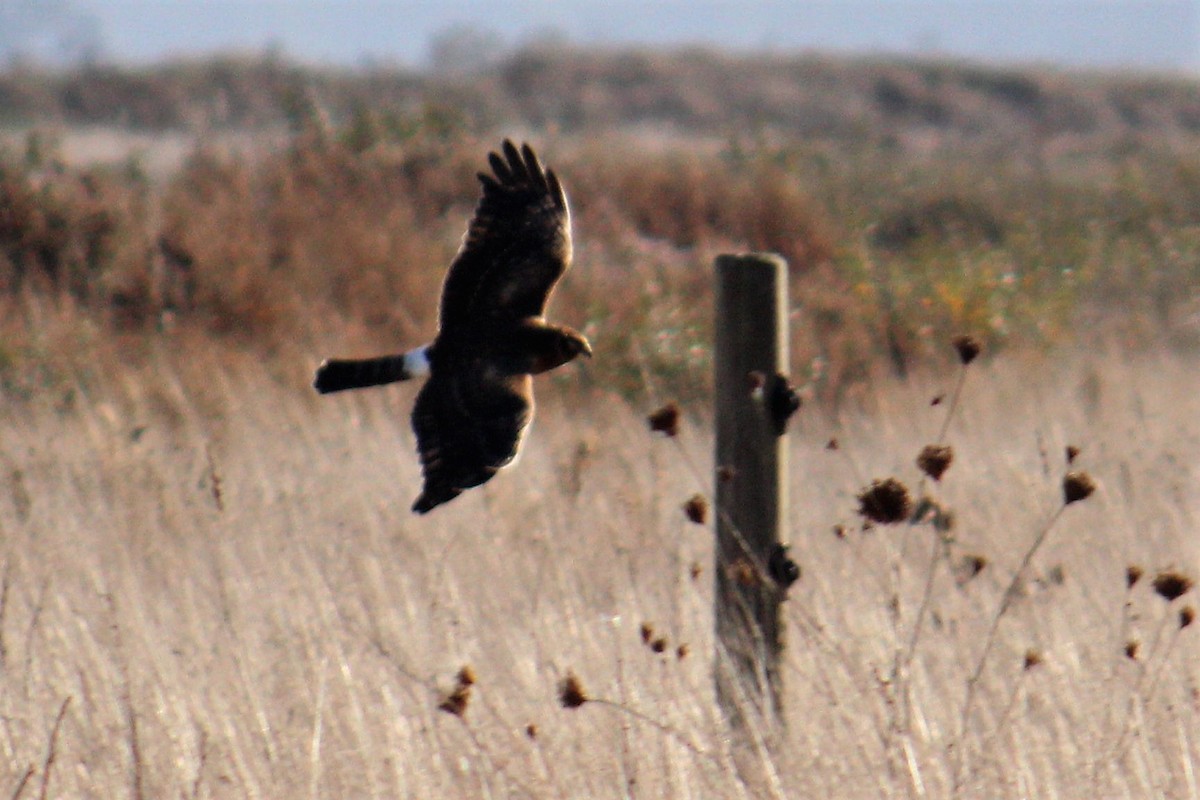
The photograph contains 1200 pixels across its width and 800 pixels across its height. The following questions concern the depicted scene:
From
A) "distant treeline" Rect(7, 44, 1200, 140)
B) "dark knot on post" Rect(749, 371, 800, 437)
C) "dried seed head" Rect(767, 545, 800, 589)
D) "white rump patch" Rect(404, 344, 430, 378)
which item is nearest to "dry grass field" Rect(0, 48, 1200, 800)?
"dried seed head" Rect(767, 545, 800, 589)

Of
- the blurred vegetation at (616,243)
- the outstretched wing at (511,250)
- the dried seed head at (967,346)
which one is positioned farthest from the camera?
the blurred vegetation at (616,243)

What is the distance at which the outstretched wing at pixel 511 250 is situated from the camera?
3.71 metres

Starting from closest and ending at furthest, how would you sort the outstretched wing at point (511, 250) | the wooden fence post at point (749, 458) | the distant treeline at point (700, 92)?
the wooden fence post at point (749, 458), the outstretched wing at point (511, 250), the distant treeline at point (700, 92)

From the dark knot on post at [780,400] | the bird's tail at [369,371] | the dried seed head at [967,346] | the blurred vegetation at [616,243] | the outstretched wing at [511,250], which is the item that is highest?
the blurred vegetation at [616,243]


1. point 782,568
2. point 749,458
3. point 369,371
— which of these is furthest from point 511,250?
point 782,568

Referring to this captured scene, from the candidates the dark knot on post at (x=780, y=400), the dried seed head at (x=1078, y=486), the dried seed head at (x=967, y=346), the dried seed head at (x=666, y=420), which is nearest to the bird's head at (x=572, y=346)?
the dark knot on post at (x=780, y=400)

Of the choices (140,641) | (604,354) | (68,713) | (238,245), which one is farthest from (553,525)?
(238,245)

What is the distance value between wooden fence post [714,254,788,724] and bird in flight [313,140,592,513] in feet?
1.34

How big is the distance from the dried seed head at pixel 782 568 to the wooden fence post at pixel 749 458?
0.27 feet

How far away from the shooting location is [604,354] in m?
8.39

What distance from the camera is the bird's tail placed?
3.59 metres

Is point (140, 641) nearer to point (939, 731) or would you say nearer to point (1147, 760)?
point (939, 731)

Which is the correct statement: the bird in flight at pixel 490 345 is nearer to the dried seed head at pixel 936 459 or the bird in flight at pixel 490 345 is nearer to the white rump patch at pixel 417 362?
the white rump patch at pixel 417 362

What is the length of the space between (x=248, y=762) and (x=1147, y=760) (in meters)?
1.80
